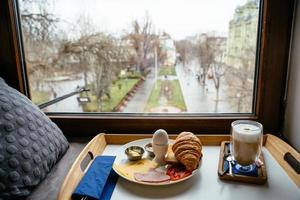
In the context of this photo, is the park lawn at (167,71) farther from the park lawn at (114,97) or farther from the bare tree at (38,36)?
the bare tree at (38,36)

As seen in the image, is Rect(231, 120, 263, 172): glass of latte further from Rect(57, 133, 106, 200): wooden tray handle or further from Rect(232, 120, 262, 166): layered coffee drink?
Rect(57, 133, 106, 200): wooden tray handle

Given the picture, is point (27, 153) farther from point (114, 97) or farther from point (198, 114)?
point (198, 114)

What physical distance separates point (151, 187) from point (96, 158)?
223mm

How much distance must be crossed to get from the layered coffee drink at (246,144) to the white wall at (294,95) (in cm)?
24

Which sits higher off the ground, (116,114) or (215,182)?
(116,114)

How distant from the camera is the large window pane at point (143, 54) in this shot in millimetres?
1010

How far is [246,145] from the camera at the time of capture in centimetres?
74

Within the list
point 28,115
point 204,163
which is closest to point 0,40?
point 28,115

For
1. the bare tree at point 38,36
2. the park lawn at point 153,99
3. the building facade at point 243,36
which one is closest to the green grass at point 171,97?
the park lawn at point 153,99

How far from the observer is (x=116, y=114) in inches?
43.4

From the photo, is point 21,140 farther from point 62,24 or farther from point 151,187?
point 62,24

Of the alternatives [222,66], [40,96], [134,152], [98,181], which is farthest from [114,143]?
[222,66]

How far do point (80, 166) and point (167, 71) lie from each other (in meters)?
0.55

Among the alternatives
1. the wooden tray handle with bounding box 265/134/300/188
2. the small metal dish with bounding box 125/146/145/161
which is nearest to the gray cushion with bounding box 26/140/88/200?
the small metal dish with bounding box 125/146/145/161
